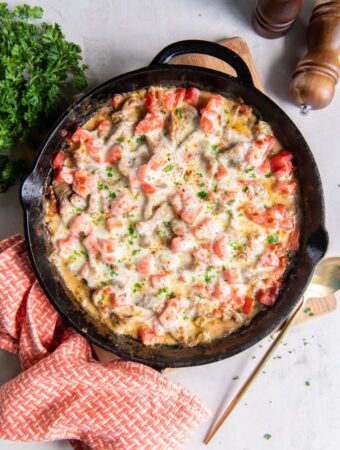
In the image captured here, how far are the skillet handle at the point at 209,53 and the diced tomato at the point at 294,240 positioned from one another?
0.86 m

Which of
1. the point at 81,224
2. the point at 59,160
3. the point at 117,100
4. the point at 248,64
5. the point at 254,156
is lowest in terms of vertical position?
the point at 81,224

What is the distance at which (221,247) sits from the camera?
297 cm

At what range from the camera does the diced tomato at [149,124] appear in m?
2.99

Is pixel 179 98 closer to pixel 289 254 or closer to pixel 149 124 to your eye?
pixel 149 124

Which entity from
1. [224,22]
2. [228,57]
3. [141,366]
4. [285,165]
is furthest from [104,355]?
[224,22]

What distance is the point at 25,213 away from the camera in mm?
2883

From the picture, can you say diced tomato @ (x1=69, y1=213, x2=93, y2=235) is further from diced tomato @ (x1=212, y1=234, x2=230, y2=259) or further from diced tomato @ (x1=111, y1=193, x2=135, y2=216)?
diced tomato @ (x1=212, y1=234, x2=230, y2=259)

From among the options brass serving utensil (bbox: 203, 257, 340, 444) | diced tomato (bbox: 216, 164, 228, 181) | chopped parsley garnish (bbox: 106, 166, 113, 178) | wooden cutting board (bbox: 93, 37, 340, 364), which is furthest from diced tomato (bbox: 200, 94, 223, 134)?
brass serving utensil (bbox: 203, 257, 340, 444)

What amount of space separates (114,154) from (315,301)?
155cm

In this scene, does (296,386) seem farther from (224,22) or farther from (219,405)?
(224,22)

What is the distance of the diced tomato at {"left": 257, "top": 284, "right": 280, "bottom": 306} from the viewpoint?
10.1 ft

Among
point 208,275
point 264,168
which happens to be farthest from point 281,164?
point 208,275

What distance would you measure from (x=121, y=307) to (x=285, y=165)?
1.21 metres

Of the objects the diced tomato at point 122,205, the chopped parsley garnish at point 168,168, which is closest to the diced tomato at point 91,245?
the diced tomato at point 122,205
